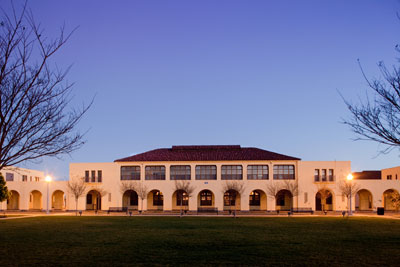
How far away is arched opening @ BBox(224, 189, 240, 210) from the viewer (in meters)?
50.9

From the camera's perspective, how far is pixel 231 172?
50.5 m

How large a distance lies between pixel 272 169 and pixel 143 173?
1617 cm

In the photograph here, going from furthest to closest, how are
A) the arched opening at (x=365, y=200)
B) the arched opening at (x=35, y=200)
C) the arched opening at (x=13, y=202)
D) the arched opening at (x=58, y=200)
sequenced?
the arched opening at (x=35, y=200) < the arched opening at (x=58, y=200) < the arched opening at (x=13, y=202) < the arched opening at (x=365, y=200)

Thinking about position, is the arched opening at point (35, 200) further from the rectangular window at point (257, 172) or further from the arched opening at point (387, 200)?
the arched opening at point (387, 200)

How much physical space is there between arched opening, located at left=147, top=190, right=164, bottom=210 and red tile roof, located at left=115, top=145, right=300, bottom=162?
473cm

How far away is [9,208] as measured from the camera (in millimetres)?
57531

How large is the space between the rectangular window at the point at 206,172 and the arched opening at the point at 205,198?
2.69m

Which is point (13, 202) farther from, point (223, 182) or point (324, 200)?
point (324, 200)

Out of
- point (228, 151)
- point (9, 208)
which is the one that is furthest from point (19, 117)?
point (9, 208)

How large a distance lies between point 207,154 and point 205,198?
5.70 metres

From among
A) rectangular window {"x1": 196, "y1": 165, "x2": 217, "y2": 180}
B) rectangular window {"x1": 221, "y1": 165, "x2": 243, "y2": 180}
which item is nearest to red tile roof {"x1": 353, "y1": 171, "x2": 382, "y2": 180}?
rectangular window {"x1": 221, "y1": 165, "x2": 243, "y2": 180}

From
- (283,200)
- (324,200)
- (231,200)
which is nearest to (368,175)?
(324,200)

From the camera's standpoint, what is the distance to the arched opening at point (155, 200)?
52500 mm

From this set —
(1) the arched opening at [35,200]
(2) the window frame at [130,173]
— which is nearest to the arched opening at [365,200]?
(2) the window frame at [130,173]
